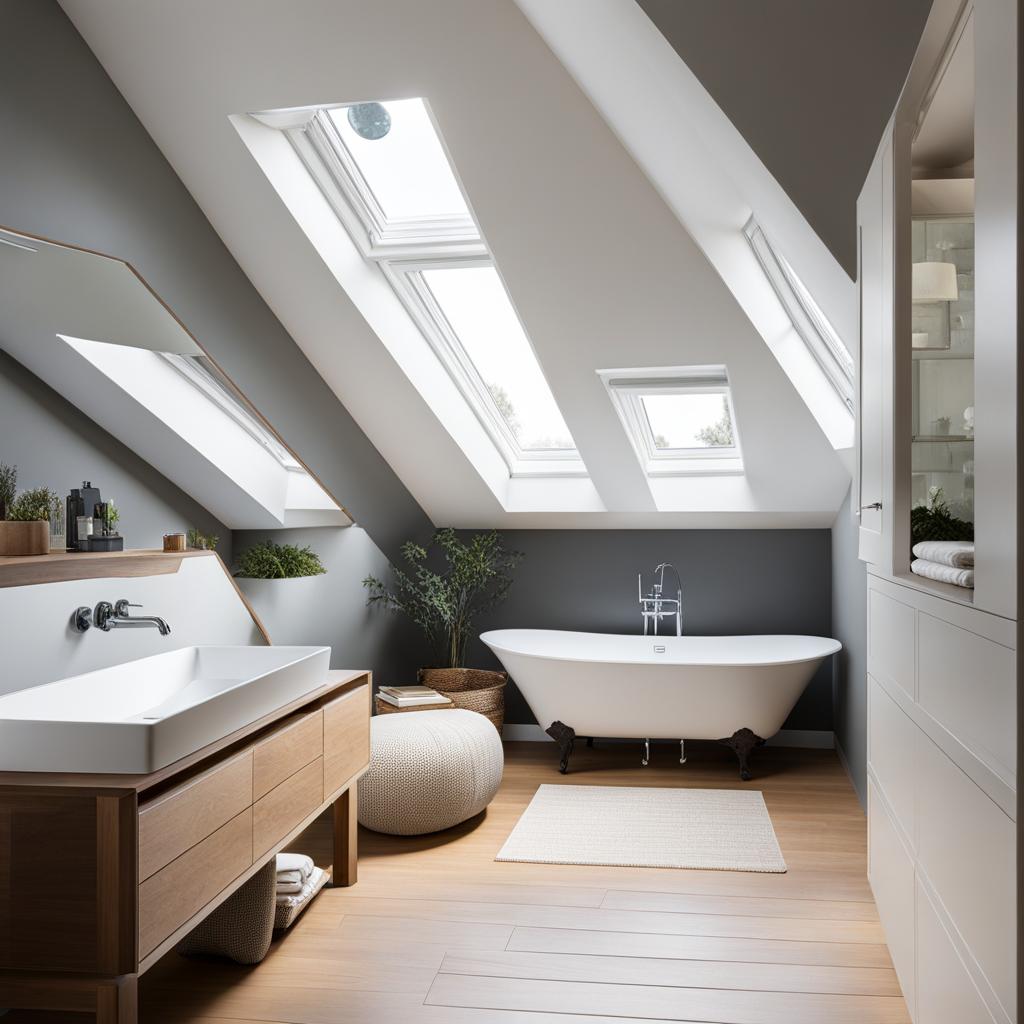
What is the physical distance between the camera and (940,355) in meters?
2.40

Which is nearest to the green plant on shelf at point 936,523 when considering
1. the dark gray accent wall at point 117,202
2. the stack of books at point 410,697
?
the dark gray accent wall at point 117,202

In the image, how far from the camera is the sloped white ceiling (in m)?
2.69

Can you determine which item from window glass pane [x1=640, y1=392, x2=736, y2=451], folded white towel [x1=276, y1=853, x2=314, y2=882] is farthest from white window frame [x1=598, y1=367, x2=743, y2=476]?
folded white towel [x1=276, y1=853, x2=314, y2=882]

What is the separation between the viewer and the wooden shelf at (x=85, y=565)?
8.14ft

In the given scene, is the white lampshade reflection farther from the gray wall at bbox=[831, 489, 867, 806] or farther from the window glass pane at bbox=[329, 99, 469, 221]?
the gray wall at bbox=[831, 489, 867, 806]

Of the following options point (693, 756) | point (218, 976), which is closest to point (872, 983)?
point (218, 976)

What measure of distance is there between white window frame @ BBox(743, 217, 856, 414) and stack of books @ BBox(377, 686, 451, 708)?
2.38m

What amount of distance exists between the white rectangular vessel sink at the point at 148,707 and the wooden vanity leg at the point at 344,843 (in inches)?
20.2

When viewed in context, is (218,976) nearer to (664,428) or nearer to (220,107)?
(220,107)

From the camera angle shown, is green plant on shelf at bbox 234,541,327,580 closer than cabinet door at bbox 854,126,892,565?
No

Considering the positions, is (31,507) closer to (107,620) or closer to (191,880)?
(107,620)

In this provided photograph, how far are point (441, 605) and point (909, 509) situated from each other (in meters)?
3.38

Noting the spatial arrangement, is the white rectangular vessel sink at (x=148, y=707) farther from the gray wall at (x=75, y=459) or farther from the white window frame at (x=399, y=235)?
the white window frame at (x=399, y=235)

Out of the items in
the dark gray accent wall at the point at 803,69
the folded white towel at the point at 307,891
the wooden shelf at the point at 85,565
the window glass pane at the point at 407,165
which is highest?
the window glass pane at the point at 407,165
